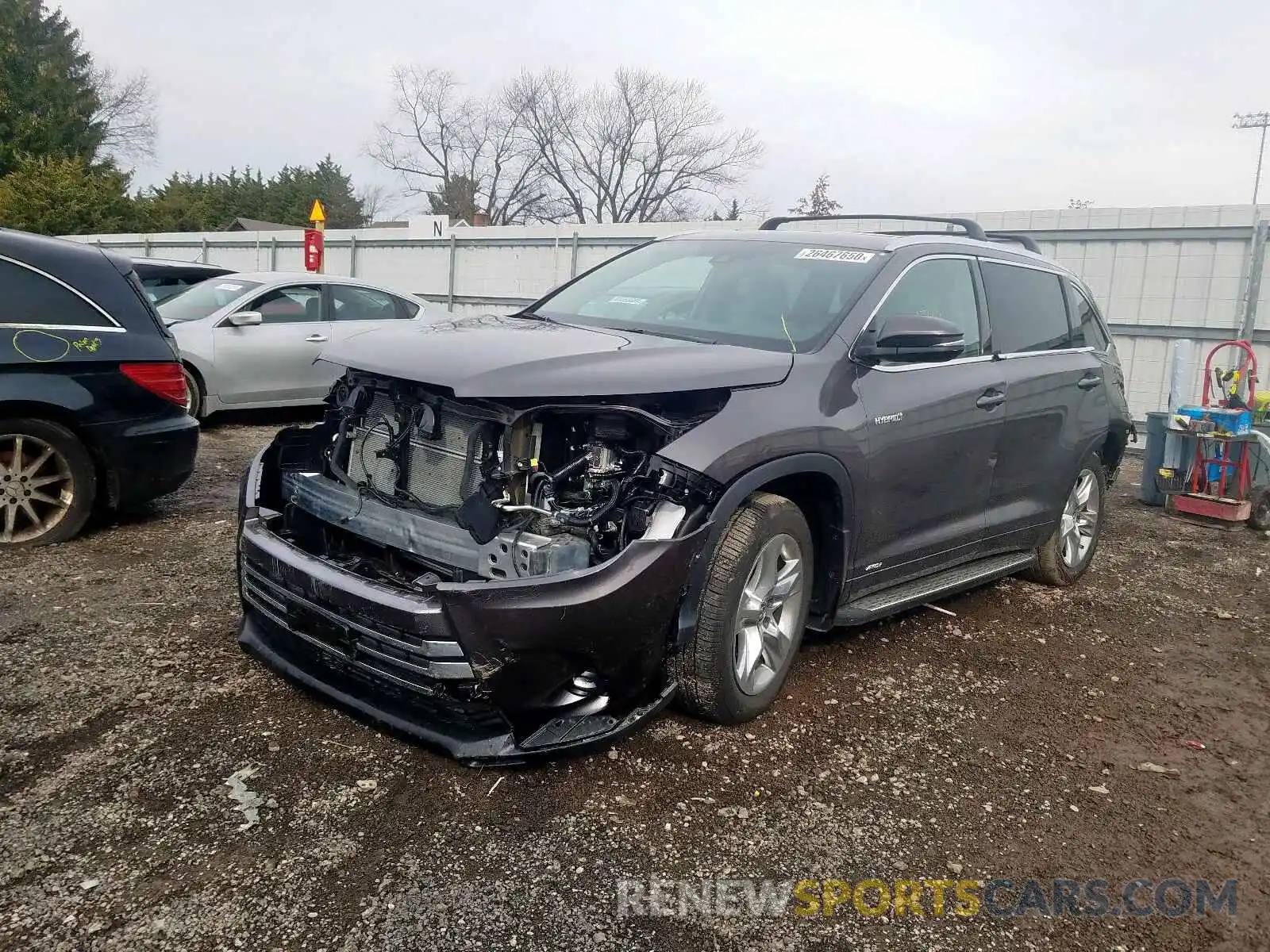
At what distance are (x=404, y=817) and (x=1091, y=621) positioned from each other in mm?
3812

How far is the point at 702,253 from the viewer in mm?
4598

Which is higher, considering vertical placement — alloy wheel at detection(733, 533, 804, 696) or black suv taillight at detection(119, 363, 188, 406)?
black suv taillight at detection(119, 363, 188, 406)

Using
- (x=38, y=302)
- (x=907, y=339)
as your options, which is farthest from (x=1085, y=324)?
(x=38, y=302)

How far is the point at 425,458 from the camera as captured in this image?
3383 mm

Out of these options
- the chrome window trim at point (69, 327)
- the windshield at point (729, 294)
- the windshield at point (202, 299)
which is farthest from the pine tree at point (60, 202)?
the windshield at point (729, 294)

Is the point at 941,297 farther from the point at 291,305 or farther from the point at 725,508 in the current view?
the point at 291,305

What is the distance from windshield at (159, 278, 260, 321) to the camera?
9.22 metres

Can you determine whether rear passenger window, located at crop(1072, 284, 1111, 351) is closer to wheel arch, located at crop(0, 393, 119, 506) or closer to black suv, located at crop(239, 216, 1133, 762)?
black suv, located at crop(239, 216, 1133, 762)

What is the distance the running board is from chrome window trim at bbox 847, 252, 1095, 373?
0.93 metres

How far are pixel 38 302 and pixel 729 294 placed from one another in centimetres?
360

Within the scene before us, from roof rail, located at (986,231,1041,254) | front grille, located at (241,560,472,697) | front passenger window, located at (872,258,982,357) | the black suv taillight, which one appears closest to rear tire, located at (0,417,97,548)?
the black suv taillight

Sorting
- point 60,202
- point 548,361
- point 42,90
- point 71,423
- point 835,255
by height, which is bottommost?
point 71,423

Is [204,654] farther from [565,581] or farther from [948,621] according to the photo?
[948,621]

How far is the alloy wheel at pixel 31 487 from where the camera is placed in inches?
198
